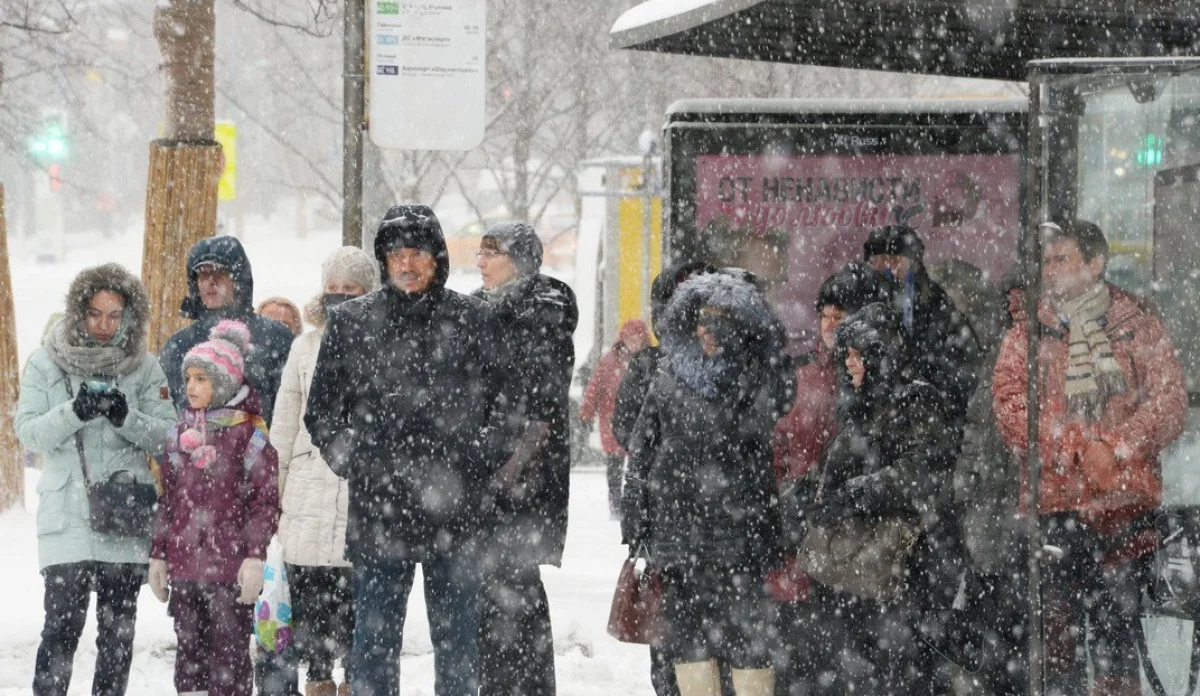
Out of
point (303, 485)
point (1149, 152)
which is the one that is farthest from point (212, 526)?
point (1149, 152)

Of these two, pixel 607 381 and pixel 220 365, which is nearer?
pixel 220 365

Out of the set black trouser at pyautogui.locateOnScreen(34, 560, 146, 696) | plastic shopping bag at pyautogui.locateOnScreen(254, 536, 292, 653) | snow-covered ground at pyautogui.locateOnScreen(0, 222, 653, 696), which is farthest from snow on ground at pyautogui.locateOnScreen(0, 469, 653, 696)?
black trouser at pyautogui.locateOnScreen(34, 560, 146, 696)

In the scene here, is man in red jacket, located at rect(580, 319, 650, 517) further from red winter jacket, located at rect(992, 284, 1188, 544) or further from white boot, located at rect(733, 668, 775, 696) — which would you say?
red winter jacket, located at rect(992, 284, 1188, 544)

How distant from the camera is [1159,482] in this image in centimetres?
568

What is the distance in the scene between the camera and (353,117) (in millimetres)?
7633

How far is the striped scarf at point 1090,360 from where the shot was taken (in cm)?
569

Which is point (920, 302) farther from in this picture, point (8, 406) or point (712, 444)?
point (8, 406)

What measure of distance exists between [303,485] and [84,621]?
96 cm

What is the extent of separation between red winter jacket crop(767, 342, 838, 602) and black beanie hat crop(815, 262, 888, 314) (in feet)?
0.75

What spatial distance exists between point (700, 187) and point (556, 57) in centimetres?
1604

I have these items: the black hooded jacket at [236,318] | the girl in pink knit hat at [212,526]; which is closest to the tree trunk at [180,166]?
the black hooded jacket at [236,318]

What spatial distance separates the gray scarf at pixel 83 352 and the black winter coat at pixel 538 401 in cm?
142

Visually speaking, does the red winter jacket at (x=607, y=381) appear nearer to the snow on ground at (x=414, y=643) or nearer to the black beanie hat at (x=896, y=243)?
the snow on ground at (x=414, y=643)

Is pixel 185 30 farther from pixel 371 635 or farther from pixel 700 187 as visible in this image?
pixel 371 635
